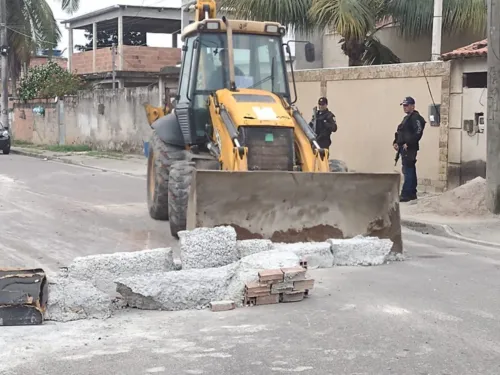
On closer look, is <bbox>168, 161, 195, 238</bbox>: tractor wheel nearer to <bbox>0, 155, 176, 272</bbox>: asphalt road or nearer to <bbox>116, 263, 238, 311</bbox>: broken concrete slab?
<bbox>0, 155, 176, 272</bbox>: asphalt road

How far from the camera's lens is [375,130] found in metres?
16.4

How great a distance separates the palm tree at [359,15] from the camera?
1753 cm

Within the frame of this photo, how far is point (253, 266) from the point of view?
6992 millimetres

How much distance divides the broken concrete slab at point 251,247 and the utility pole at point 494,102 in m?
5.20

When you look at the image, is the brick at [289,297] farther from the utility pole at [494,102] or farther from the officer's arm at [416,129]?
the officer's arm at [416,129]

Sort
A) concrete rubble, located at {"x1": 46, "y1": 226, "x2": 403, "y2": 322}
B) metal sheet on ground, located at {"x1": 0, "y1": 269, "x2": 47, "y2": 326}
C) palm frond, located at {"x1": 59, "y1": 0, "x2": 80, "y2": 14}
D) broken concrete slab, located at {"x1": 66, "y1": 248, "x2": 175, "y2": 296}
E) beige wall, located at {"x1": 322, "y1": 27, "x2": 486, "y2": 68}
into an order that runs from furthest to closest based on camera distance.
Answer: palm frond, located at {"x1": 59, "y1": 0, "x2": 80, "y2": 14} < beige wall, located at {"x1": 322, "y1": 27, "x2": 486, "y2": 68} < broken concrete slab, located at {"x1": 66, "y1": 248, "x2": 175, "y2": 296} < concrete rubble, located at {"x1": 46, "y1": 226, "x2": 403, "y2": 322} < metal sheet on ground, located at {"x1": 0, "y1": 269, "x2": 47, "y2": 326}

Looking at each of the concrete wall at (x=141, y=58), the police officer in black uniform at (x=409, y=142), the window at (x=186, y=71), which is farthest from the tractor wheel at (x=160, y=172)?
the concrete wall at (x=141, y=58)

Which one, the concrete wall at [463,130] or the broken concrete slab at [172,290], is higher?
the concrete wall at [463,130]

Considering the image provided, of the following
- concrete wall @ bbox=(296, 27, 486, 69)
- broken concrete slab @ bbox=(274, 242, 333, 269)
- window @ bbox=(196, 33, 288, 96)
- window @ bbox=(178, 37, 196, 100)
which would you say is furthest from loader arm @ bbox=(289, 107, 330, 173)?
concrete wall @ bbox=(296, 27, 486, 69)

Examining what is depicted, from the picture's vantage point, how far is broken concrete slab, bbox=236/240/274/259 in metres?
7.67

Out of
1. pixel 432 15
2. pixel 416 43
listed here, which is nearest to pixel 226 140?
pixel 432 15

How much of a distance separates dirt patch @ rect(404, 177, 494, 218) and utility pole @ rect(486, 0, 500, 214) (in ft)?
1.06

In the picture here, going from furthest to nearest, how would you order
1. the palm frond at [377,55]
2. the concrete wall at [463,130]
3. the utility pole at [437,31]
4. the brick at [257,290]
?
the palm frond at [377,55] < the utility pole at [437,31] < the concrete wall at [463,130] < the brick at [257,290]

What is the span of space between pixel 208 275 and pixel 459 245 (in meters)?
4.62
